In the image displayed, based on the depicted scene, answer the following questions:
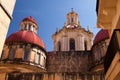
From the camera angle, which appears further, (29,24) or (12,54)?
(29,24)

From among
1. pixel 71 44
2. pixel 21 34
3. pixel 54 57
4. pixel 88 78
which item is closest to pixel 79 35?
pixel 71 44

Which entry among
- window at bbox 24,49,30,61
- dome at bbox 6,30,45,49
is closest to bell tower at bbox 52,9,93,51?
dome at bbox 6,30,45,49

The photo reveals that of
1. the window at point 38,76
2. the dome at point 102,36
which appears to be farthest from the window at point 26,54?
the dome at point 102,36

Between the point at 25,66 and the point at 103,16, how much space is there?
55.4 ft

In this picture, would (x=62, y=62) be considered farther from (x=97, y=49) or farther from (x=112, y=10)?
(x=112, y=10)

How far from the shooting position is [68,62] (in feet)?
79.8

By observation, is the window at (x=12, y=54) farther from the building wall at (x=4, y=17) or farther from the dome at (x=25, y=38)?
the building wall at (x=4, y=17)

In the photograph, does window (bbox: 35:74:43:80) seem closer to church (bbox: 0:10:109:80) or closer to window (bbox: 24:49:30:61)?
church (bbox: 0:10:109:80)

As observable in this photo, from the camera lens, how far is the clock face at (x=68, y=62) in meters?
23.9

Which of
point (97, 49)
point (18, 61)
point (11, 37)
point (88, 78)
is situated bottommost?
point (88, 78)

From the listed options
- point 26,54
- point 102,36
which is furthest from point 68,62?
point 26,54

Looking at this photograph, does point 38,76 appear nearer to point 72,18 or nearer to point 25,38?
point 25,38

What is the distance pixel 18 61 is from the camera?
68.3 feet

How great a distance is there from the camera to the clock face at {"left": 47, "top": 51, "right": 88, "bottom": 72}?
942 inches
